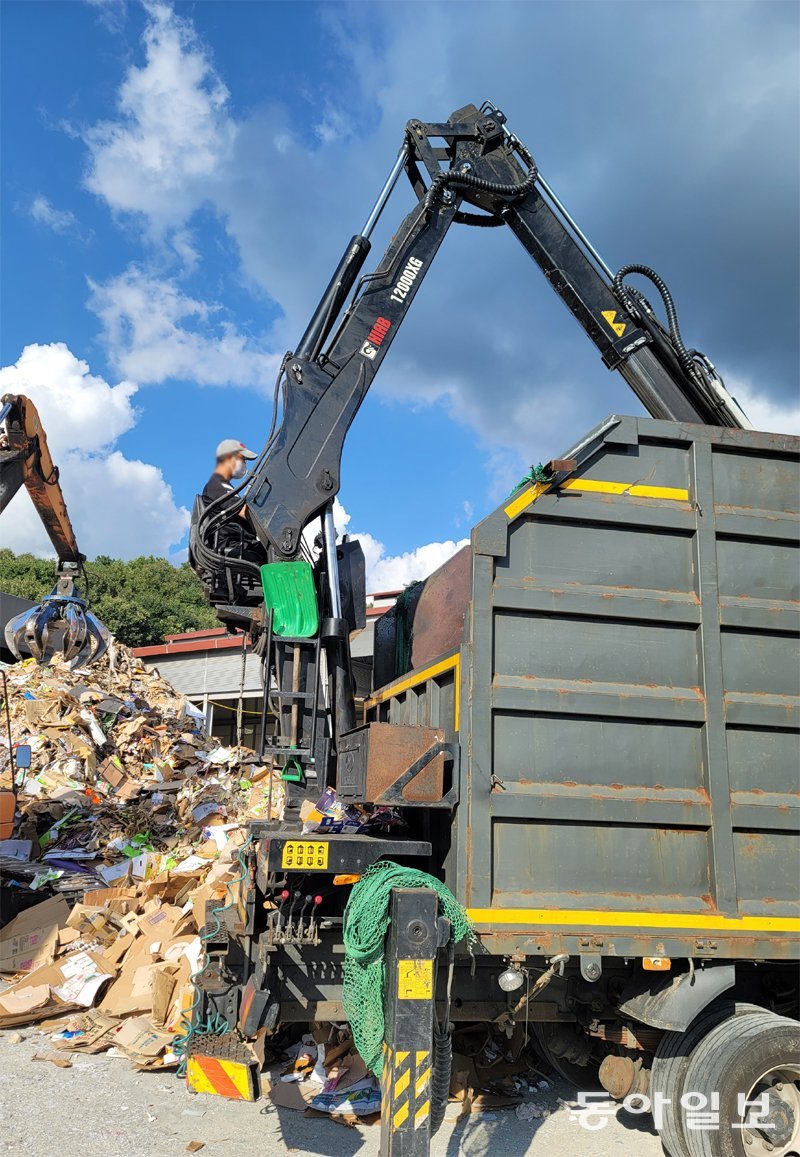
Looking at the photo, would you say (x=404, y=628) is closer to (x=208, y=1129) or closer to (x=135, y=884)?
(x=208, y=1129)

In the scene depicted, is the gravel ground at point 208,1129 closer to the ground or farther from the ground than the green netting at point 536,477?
closer to the ground

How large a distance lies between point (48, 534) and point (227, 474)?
472cm

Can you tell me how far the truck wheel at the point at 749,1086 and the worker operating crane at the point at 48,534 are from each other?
680cm

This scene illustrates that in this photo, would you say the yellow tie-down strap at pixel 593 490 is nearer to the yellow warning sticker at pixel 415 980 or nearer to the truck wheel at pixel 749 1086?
the yellow warning sticker at pixel 415 980

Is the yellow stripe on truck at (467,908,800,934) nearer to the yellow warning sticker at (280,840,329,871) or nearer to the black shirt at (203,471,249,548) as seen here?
the yellow warning sticker at (280,840,329,871)

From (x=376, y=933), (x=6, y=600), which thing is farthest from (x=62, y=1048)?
(x=6, y=600)

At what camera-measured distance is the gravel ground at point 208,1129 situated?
3941mm

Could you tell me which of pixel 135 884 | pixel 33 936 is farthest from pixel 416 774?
pixel 135 884

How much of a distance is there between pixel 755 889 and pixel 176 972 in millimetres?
4063

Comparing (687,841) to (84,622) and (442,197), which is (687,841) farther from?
(84,622)

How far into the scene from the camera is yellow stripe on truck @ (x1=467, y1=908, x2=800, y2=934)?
142 inches

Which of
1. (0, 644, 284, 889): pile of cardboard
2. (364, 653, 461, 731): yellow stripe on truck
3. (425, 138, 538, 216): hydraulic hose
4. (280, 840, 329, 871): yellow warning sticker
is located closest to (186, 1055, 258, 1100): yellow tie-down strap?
(280, 840, 329, 871): yellow warning sticker

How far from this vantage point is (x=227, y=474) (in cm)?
565

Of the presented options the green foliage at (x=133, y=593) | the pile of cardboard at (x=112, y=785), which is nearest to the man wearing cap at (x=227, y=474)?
the pile of cardboard at (x=112, y=785)
